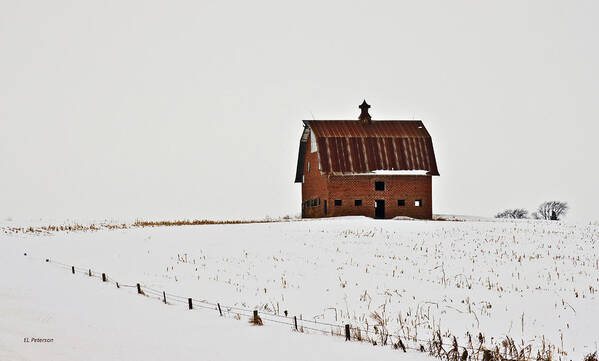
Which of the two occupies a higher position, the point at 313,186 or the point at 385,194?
the point at 313,186

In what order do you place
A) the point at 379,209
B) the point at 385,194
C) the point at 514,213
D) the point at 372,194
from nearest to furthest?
the point at 372,194 → the point at 385,194 → the point at 379,209 → the point at 514,213

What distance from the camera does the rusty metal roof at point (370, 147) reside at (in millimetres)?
42406

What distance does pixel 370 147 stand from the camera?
142ft

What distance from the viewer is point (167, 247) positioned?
1010 inches

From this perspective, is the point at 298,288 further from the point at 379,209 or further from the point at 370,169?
the point at 379,209

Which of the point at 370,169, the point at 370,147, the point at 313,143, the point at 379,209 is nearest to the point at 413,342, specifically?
the point at 370,169

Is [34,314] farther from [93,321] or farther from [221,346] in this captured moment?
[221,346]

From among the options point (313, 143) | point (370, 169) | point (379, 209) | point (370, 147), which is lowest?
point (379, 209)

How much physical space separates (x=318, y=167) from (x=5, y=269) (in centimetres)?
2781

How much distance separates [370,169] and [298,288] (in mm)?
26186

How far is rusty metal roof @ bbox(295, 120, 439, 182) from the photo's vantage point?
42406mm

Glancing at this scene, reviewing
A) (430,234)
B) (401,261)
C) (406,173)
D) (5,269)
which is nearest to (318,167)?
(406,173)

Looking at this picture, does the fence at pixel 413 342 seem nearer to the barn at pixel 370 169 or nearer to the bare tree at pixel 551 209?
the barn at pixel 370 169

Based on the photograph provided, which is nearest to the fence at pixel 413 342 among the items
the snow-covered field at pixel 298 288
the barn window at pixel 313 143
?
the snow-covered field at pixel 298 288
